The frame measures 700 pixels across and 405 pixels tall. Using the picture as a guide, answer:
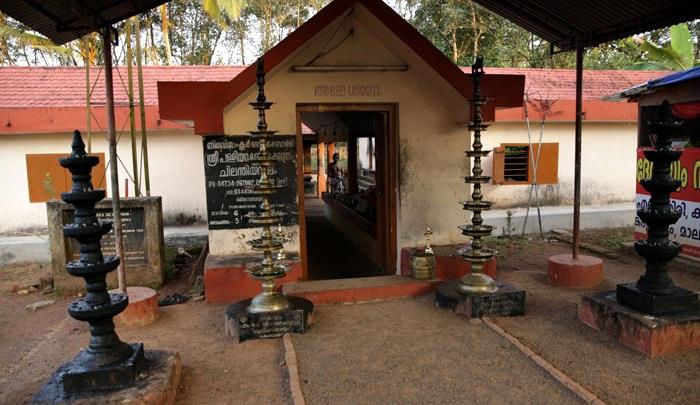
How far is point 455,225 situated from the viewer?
729cm

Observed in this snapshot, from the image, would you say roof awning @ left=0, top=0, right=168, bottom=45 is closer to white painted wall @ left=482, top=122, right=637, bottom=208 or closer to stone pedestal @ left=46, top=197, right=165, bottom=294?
stone pedestal @ left=46, top=197, right=165, bottom=294

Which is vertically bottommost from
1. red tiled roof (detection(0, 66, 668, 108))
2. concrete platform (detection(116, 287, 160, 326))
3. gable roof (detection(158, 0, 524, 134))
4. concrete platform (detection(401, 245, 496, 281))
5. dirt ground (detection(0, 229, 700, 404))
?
dirt ground (detection(0, 229, 700, 404))

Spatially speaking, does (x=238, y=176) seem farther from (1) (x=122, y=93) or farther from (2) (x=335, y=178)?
(2) (x=335, y=178)

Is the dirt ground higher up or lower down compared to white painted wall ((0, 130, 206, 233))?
lower down

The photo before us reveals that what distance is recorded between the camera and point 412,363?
4531 millimetres

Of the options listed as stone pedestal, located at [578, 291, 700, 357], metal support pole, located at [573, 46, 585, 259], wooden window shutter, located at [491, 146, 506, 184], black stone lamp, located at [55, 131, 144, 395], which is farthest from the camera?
wooden window shutter, located at [491, 146, 506, 184]

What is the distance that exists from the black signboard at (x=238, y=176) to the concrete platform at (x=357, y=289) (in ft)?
3.35

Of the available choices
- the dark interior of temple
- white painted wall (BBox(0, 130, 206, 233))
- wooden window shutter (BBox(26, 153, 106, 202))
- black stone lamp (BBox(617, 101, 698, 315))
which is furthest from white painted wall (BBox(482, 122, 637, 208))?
wooden window shutter (BBox(26, 153, 106, 202))

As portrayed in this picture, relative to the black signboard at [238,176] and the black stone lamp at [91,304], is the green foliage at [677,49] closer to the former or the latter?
the black signboard at [238,176]

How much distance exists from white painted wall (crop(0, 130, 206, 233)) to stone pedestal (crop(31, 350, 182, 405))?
775cm

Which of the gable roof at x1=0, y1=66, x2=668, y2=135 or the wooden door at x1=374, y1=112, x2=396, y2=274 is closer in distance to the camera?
the wooden door at x1=374, y1=112, x2=396, y2=274

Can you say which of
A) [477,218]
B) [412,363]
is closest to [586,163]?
[477,218]

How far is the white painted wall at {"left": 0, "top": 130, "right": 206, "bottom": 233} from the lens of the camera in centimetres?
1030

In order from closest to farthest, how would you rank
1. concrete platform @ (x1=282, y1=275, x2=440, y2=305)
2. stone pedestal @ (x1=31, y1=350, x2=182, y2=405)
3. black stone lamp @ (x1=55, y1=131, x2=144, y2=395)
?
stone pedestal @ (x1=31, y1=350, x2=182, y2=405), black stone lamp @ (x1=55, y1=131, x2=144, y2=395), concrete platform @ (x1=282, y1=275, x2=440, y2=305)
